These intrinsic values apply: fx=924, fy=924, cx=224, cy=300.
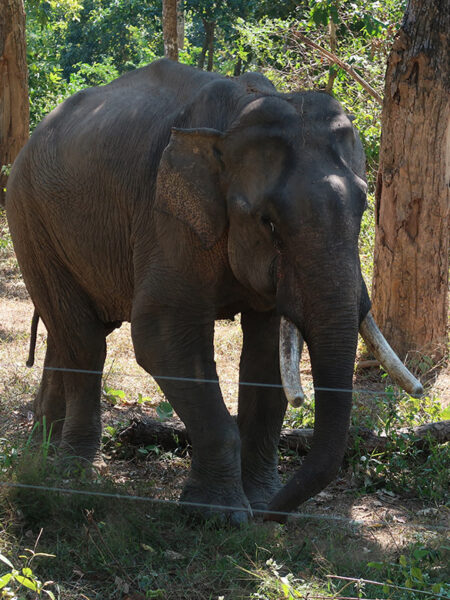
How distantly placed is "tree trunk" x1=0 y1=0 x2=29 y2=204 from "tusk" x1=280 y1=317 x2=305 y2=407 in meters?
9.30

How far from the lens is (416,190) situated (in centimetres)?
750

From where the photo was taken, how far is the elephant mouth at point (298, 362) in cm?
396

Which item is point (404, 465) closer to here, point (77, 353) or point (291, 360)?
point (291, 360)

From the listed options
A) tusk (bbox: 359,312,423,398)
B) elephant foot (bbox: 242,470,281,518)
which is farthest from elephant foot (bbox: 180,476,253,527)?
tusk (bbox: 359,312,423,398)

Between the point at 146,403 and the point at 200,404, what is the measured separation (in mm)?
2338

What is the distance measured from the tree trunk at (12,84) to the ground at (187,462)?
501 cm

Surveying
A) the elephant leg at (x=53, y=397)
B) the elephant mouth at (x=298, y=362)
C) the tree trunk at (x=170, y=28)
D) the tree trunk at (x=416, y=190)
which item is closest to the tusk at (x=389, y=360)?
the elephant mouth at (x=298, y=362)

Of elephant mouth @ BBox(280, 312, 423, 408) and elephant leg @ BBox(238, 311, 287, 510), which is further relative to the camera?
elephant leg @ BBox(238, 311, 287, 510)

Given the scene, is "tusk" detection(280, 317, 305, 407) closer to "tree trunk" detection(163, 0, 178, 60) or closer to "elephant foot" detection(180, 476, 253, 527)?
A: "elephant foot" detection(180, 476, 253, 527)

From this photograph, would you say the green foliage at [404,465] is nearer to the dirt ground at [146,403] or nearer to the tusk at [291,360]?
the dirt ground at [146,403]

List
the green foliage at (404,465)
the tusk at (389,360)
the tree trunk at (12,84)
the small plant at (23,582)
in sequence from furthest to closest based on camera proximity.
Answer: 1. the tree trunk at (12,84)
2. the green foliage at (404,465)
3. the tusk at (389,360)
4. the small plant at (23,582)

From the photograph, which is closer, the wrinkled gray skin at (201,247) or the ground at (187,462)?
the wrinkled gray skin at (201,247)

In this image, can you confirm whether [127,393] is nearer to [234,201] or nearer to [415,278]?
[415,278]

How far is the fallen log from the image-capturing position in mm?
5633
